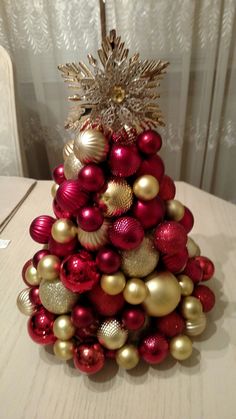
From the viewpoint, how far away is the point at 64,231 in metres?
0.37

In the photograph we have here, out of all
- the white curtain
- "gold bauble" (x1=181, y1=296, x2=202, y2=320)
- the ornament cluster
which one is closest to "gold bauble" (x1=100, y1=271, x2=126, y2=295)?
the ornament cluster

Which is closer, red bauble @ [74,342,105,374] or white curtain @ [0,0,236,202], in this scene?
red bauble @ [74,342,105,374]

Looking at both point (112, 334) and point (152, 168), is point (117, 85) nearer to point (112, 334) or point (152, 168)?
point (152, 168)

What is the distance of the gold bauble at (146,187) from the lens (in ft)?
1.14

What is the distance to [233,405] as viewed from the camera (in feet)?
1.16

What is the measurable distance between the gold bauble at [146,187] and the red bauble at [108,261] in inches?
2.8

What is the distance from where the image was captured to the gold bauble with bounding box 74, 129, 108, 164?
1.11 feet

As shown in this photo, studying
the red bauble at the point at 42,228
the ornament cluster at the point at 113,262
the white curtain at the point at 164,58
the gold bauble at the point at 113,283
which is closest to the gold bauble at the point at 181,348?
the ornament cluster at the point at 113,262

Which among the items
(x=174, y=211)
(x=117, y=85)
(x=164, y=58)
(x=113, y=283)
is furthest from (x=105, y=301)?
(x=164, y=58)

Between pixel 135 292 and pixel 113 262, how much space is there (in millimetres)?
44

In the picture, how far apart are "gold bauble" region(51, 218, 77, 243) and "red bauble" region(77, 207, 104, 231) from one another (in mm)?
25

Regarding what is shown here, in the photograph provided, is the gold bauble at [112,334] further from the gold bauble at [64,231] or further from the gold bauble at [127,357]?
the gold bauble at [64,231]

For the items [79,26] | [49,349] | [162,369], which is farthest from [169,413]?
[79,26]

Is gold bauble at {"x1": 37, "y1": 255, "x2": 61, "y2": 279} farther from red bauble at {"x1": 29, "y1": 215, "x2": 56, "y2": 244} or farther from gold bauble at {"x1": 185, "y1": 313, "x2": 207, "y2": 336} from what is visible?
gold bauble at {"x1": 185, "y1": 313, "x2": 207, "y2": 336}
